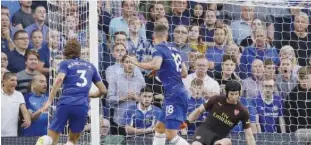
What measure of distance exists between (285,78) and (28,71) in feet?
15.1

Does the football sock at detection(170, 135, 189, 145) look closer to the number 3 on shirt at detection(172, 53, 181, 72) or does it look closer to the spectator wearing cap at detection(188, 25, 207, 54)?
→ the number 3 on shirt at detection(172, 53, 181, 72)

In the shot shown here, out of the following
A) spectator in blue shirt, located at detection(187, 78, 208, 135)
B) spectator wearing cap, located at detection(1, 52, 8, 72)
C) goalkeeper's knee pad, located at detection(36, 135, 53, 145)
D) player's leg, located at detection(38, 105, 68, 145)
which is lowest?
goalkeeper's knee pad, located at detection(36, 135, 53, 145)

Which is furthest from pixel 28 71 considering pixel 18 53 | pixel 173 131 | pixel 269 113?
pixel 269 113

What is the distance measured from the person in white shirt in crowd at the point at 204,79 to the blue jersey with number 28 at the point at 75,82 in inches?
123

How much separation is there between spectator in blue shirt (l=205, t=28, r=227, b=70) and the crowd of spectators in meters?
0.02

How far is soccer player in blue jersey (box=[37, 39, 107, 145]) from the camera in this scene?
38.2ft

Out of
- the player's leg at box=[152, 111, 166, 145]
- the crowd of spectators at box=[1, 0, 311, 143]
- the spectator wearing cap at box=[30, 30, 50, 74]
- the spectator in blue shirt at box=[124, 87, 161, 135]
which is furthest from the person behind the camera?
the spectator wearing cap at box=[30, 30, 50, 74]

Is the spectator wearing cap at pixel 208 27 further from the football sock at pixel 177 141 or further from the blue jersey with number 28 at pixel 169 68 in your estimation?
the football sock at pixel 177 141

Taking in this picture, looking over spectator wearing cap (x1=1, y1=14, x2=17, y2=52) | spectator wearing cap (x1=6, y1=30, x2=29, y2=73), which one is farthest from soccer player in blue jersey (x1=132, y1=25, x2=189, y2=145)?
spectator wearing cap (x1=1, y1=14, x2=17, y2=52)

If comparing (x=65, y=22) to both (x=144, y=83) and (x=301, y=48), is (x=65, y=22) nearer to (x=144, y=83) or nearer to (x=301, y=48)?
(x=144, y=83)

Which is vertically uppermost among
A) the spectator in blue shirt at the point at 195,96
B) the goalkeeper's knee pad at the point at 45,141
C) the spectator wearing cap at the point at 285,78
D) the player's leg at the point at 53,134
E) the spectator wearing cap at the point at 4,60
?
the spectator wearing cap at the point at 4,60

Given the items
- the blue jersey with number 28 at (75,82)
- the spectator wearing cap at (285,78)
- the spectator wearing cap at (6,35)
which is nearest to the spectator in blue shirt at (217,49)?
the spectator wearing cap at (285,78)

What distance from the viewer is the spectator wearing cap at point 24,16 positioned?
14836mm

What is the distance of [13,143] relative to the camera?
13109 mm
